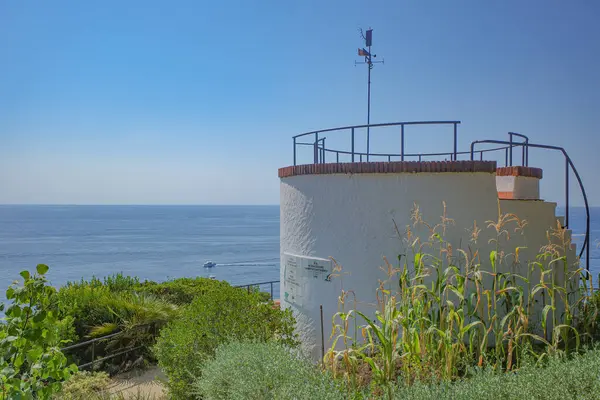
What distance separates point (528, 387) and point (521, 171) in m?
5.01

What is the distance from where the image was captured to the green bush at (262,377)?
421 centimetres

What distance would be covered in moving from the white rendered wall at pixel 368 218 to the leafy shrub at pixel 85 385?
11.3ft

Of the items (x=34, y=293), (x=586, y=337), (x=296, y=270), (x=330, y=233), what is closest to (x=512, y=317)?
(x=586, y=337)

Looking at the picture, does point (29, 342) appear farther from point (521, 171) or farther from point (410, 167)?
point (521, 171)

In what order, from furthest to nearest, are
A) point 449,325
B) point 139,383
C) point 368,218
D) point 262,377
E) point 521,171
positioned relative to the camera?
1. point 139,383
2. point 521,171
3. point 368,218
4. point 449,325
5. point 262,377

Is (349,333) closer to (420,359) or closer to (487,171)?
(420,359)

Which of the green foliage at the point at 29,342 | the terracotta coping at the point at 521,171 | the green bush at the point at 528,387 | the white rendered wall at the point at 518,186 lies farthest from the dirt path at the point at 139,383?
the terracotta coping at the point at 521,171

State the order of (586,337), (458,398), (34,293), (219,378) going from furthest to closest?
(586,337) < (219,378) < (458,398) < (34,293)

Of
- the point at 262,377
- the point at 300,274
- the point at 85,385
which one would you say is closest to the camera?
the point at 262,377

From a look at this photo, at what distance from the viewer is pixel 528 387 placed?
12.4ft

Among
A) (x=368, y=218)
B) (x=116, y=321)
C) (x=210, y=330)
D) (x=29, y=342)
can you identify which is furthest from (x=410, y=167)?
(x=116, y=321)

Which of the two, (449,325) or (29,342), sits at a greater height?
(29,342)

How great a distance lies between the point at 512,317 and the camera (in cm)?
570

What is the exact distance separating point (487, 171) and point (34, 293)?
576cm
